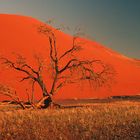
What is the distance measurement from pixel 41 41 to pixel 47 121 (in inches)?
2953

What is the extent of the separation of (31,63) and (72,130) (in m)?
64.9

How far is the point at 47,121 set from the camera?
44.3 feet

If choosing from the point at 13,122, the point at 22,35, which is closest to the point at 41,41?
the point at 22,35

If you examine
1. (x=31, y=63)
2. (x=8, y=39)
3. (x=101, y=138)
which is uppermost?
(x=8, y=39)

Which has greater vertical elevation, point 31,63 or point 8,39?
point 8,39

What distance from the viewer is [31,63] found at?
75750 mm

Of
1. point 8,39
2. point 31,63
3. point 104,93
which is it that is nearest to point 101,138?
point 104,93

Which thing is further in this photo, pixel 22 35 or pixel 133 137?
pixel 22 35

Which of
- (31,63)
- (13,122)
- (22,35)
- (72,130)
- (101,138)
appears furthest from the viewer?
(22,35)

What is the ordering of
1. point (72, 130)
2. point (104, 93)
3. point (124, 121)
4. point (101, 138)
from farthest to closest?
point (104, 93)
point (124, 121)
point (72, 130)
point (101, 138)

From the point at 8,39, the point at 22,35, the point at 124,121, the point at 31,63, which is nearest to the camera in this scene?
the point at 124,121

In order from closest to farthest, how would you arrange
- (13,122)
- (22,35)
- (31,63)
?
(13,122), (31,63), (22,35)

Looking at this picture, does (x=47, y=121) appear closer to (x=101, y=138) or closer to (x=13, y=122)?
(x=13, y=122)

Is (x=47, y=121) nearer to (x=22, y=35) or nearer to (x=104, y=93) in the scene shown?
(x=104, y=93)
